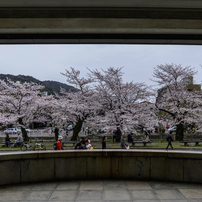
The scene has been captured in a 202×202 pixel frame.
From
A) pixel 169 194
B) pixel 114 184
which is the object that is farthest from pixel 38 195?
pixel 169 194

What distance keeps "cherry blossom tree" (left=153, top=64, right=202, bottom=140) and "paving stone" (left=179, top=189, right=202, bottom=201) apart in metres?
20.5

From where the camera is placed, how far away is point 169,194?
4801 mm

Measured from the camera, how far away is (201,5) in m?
4.64

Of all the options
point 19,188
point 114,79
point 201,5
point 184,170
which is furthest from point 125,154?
point 114,79

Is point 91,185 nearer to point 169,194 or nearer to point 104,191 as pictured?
point 104,191

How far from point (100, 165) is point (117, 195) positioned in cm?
131

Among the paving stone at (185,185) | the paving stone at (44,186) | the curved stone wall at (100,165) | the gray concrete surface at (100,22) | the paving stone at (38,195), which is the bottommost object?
the paving stone at (44,186)

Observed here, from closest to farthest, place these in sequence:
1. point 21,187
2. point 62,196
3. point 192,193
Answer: point 62,196 < point 192,193 < point 21,187

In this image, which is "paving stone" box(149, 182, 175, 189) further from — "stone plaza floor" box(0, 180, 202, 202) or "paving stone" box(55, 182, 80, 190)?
"paving stone" box(55, 182, 80, 190)

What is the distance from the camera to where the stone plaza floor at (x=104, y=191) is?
4.60 metres

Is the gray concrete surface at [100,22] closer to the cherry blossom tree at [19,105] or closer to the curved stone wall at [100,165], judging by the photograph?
the curved stone wall at [100,165]

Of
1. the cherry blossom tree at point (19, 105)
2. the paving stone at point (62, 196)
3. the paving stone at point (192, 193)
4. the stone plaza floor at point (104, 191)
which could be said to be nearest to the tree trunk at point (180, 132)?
the cherry blossom tree at point (19, 105)

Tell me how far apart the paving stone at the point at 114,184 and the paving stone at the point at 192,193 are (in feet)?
4.76

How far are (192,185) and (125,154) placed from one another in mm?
1935
